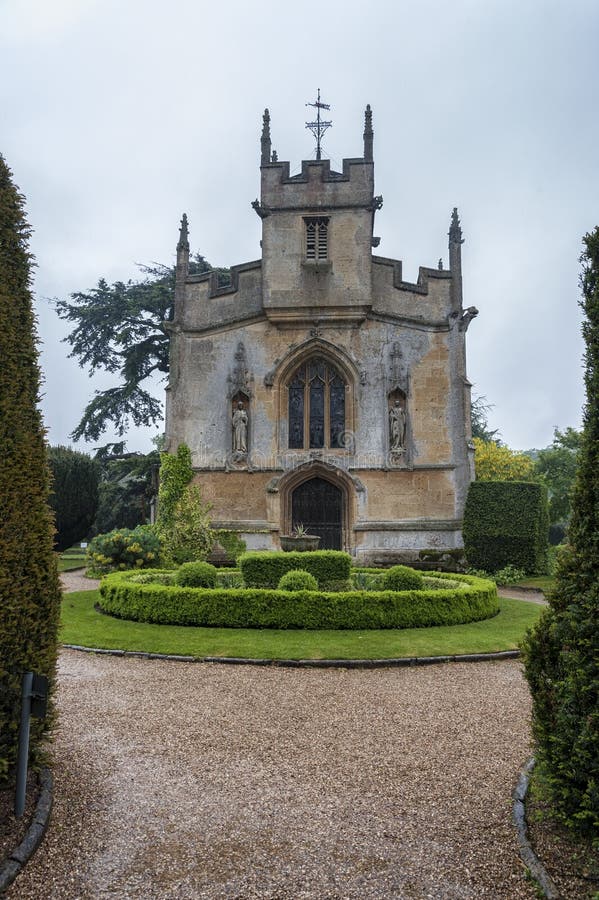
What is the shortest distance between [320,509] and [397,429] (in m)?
3.66

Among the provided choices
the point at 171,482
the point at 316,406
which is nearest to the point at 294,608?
the point at 171,482

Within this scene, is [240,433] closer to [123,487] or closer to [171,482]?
[171,482]

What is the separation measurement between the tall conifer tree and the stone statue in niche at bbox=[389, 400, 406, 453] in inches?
Answer: 673

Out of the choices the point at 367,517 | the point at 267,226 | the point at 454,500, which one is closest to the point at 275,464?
the point at 367,517

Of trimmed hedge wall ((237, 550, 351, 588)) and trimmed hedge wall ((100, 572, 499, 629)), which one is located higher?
trimmed hedge wall ((237, 550, 351, 588))

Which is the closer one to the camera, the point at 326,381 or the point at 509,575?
the point at 509,575

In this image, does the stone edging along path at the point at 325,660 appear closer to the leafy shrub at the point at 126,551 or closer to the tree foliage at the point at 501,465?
the leafy shrub at the point at 126,551

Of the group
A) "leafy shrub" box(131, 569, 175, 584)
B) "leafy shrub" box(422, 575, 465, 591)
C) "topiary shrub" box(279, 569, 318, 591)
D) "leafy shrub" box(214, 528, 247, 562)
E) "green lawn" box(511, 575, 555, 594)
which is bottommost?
"green lawn" box(511, 575, 555, 594)

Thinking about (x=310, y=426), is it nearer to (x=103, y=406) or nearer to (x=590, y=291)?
(x=103, y=406)

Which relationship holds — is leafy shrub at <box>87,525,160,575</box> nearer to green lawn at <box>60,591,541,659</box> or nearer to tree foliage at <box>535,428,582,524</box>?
green lawn at <box>60,591,541,659</box>

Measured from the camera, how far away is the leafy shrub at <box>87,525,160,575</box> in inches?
703

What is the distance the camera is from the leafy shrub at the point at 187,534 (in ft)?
58.6

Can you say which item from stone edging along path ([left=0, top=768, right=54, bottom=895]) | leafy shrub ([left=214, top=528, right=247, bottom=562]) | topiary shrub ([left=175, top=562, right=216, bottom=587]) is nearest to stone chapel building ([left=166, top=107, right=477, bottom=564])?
leafy shrub ([left=214, top=528, right=247, bottom=562])

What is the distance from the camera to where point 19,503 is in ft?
14.2
